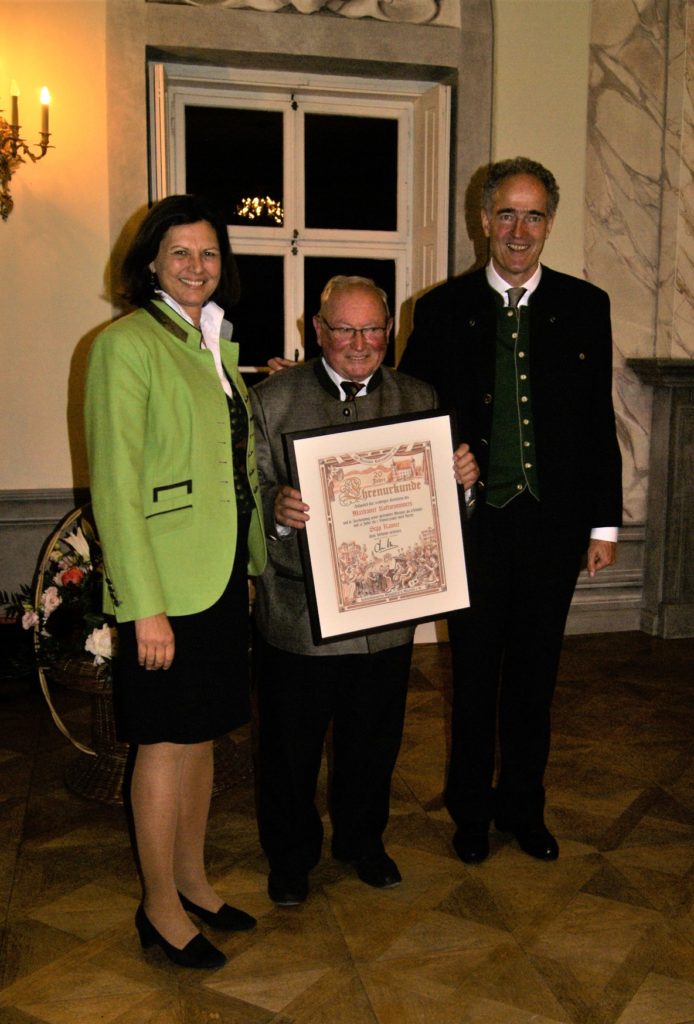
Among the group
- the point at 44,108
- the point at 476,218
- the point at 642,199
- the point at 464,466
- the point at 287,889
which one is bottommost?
the point at 287,889

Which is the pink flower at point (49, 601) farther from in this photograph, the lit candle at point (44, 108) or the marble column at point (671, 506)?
the marble column at point (671, 506)

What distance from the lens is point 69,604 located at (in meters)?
3.16

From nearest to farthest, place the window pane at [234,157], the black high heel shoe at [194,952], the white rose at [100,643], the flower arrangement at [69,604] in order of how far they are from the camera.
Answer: the black high heel shoe at [194,952]
the white rose at [100,643]
the flower arrangement at [69,604]
the window pane at [234,157]

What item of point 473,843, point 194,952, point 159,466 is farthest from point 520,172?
point 194,952

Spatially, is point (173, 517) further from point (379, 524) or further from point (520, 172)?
point (520, 172)

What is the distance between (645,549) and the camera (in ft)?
17.1

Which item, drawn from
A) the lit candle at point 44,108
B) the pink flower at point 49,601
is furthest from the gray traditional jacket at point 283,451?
the lit candle at point 44,108

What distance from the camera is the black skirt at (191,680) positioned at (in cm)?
203

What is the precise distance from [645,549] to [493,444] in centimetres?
295

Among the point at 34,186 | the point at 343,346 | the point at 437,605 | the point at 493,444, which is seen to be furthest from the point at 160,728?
the point at 34,186

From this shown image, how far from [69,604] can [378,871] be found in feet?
4.21

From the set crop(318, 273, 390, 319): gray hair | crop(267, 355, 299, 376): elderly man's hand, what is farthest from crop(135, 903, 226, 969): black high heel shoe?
crop(318, 273, 390, 319): gray hair

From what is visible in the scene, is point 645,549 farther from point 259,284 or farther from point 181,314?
point 181,314

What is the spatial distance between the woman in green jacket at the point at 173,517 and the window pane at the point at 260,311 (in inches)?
118
